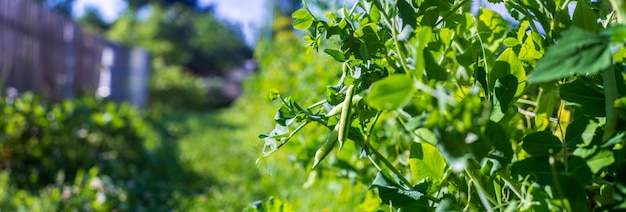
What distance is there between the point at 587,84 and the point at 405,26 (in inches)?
6.4

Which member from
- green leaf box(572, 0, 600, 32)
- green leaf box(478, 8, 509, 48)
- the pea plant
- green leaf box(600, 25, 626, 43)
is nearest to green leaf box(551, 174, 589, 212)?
the pea plant

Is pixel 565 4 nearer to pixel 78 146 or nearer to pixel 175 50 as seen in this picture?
pixel 78 146

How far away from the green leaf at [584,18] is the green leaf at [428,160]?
0.18m

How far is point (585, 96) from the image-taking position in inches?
20.1

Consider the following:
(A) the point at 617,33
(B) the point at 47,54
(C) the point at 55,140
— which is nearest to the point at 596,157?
(A) the point at 617,33

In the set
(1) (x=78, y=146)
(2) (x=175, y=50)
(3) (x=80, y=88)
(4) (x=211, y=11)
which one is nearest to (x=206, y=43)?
(2) (x=175, y=50)

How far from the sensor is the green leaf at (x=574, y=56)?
1.15ft

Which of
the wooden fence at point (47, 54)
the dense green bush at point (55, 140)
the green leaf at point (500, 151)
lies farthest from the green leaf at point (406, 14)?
the wooden fence at point (47, 54)

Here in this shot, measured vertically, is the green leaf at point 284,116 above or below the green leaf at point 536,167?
above

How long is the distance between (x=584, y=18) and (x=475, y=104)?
0.28 metres

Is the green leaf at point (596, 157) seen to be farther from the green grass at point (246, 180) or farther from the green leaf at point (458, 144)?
the green grass at point (246, 180)

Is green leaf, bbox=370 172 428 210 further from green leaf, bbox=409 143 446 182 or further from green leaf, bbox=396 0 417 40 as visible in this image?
green leaf, bbox=396 0 417 40

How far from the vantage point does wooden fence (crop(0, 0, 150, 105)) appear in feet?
17.2

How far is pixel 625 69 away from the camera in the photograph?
523 mm
